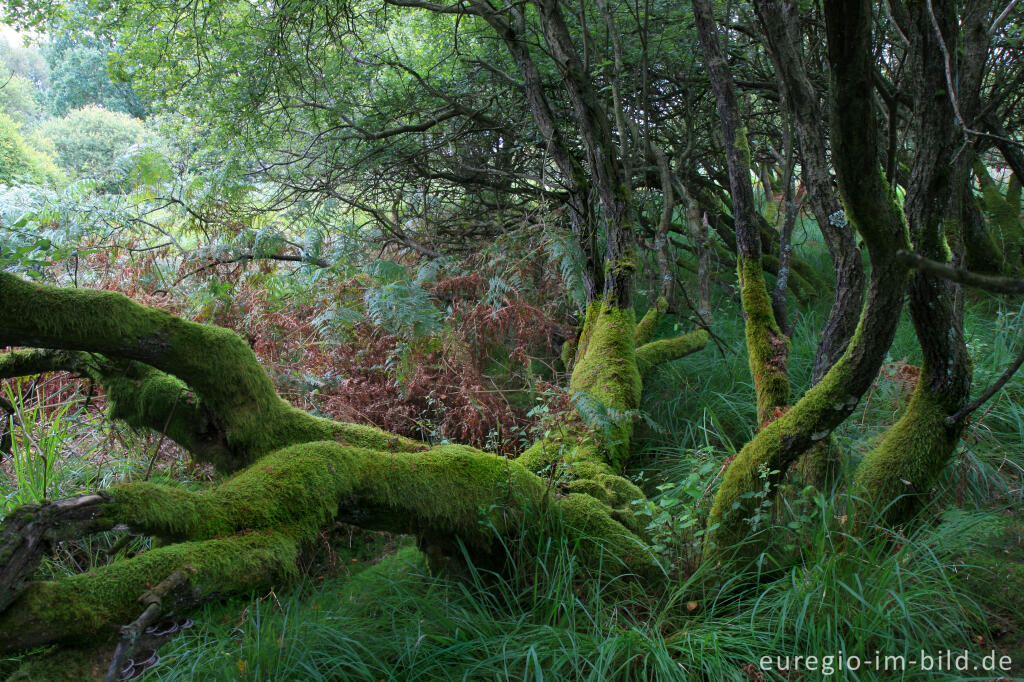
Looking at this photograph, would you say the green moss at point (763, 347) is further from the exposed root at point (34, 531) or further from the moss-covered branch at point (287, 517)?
the exposed root at point (34, 531)

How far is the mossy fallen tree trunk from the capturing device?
1829 millimetres

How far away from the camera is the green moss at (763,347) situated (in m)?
3.04

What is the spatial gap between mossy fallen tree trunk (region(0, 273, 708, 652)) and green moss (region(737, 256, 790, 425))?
854 mm

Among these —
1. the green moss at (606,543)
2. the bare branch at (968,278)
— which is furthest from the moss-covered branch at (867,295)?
the bare branch at (968,278)

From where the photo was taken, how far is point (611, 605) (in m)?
2.58

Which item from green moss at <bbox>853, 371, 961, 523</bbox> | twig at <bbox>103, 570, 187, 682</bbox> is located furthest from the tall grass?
twig at <bbox>103, 570, 187, 682</bbox>

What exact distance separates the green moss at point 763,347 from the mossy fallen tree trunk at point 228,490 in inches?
33.6

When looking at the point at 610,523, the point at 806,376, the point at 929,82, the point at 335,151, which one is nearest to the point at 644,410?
the point at 806,376

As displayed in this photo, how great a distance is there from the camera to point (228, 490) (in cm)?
234

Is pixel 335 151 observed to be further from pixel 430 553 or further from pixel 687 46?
pixel 430 553

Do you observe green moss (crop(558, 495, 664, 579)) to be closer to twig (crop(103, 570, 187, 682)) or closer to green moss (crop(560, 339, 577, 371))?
twig (crop(103, 570, 187, 682))

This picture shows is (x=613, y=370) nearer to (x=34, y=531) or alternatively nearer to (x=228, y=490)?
(x=228, y=490)

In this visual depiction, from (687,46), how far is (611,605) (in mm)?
4948

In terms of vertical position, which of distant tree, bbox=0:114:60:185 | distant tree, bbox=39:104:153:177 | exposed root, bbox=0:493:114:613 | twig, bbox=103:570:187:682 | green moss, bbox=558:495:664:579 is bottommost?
green moss, bbox=558:495:664:579
